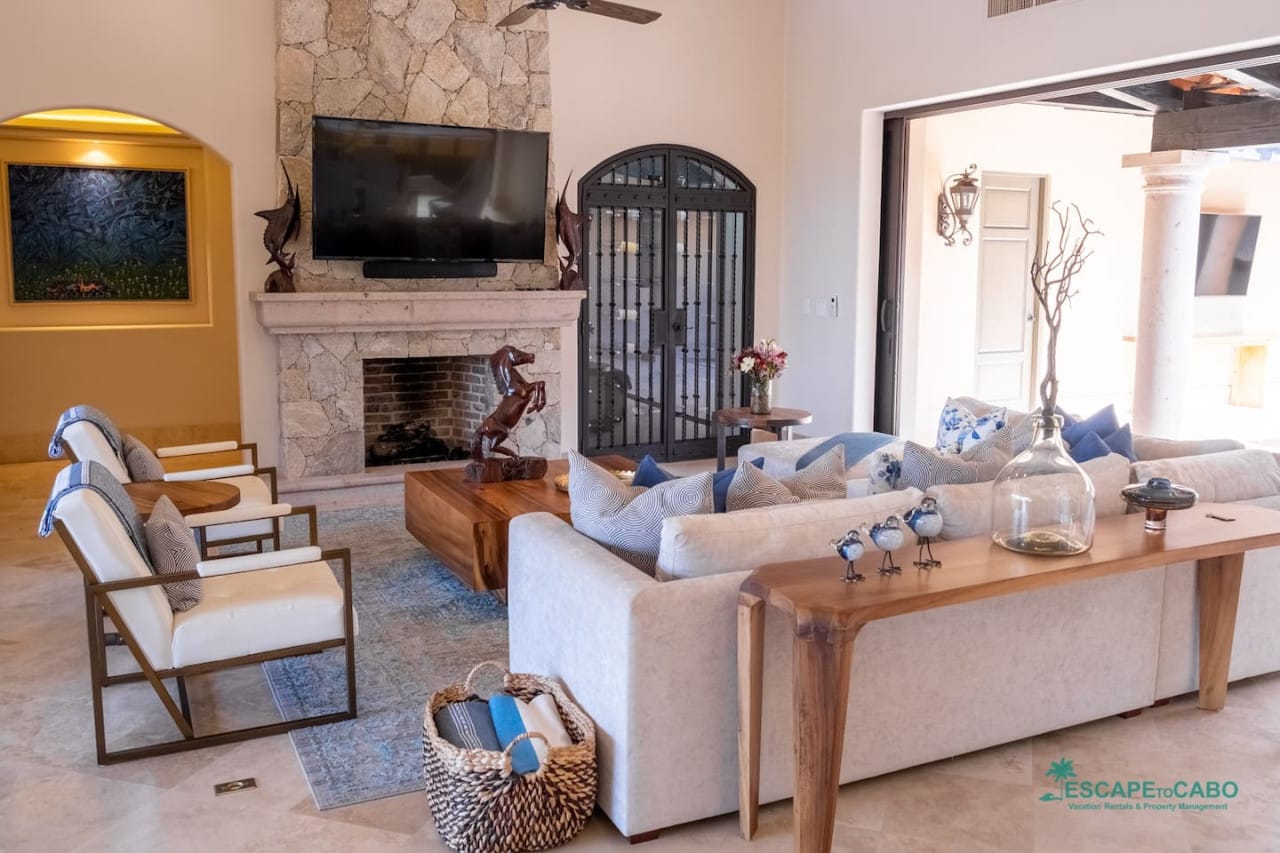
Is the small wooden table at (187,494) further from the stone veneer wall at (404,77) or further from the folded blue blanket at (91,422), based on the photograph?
the stone veneer wall at (404,77)

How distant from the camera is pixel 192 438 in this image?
8.97 metres

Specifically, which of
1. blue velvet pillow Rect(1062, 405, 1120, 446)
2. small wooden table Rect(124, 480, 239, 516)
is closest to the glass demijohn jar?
blue velvet pillow Rect(1062, 405, 1120, 446)

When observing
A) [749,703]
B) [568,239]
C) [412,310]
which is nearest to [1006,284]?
[568,239]

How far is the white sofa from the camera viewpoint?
297cm

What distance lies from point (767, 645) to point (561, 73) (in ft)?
18.6

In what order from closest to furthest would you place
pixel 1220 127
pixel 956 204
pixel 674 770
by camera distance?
pixel 674 770
pixel 1220 127
pixel 956 204

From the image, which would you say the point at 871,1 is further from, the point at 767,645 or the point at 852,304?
the point at 767,645

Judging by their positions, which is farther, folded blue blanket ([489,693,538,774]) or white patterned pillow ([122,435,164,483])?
white patterned pillow ([122,435,164,483])

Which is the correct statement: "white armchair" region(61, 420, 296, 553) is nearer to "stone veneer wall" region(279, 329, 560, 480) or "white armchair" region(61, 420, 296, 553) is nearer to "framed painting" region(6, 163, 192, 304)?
"stone veneer wall" region(279, 329, 560, 480)

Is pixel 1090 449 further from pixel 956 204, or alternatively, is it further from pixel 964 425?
pixel 956 204

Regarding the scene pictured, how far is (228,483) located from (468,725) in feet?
8.30

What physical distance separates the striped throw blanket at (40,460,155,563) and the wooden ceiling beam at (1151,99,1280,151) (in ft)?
20.9

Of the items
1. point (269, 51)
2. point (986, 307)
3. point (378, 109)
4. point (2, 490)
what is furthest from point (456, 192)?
point (986, 307)

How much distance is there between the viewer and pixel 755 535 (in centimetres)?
318
